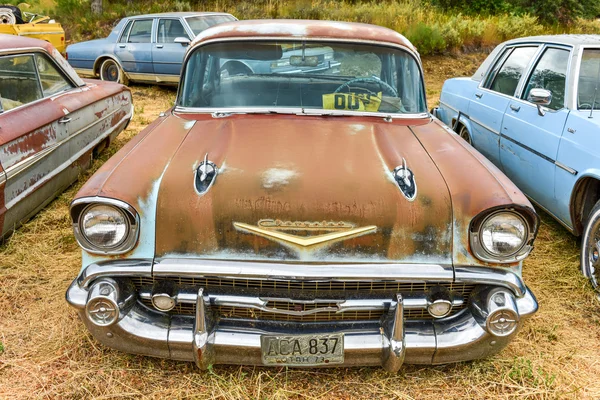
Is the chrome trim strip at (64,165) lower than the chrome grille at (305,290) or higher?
lower

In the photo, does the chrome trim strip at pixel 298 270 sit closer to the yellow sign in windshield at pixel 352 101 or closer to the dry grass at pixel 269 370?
the dry grass at pixel 269 370

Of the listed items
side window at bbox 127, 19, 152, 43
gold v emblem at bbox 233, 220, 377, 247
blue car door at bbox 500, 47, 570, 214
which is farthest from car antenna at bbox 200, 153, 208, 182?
side window at bbox 127, 19, 152, 43

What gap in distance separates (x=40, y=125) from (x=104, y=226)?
91.0 inches

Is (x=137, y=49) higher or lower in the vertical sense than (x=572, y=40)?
lower

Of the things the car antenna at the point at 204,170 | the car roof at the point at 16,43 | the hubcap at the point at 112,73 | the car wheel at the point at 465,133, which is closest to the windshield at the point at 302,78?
the car antenna at the point at 204,170

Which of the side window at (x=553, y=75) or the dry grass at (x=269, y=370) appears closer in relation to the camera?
the dry grass at (x=269, y=370)

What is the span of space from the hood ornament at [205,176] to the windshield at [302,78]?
2.83 ft

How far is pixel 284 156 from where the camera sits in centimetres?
256

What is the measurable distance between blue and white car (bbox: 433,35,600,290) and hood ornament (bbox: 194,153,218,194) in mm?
2450

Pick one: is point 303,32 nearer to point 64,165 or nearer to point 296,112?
point 296,112

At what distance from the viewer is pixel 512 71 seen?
187 inches

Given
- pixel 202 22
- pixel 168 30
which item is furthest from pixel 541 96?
pixel 168 30

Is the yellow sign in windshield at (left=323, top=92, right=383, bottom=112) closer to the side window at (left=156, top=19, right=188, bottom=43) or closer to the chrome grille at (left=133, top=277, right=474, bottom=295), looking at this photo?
the chrome grille at (left=133, top=277, right=474, bottom=295)

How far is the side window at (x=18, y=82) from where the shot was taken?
4184 mm
